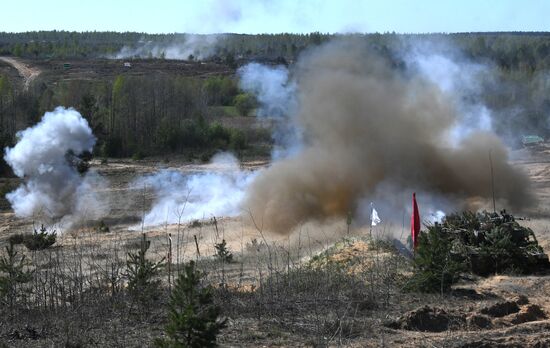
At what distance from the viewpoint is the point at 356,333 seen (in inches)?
345

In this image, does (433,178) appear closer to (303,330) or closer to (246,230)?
(246,230)

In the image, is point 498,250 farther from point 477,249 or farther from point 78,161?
point 78,161

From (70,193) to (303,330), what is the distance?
3014 cm

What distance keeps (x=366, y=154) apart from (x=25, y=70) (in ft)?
260

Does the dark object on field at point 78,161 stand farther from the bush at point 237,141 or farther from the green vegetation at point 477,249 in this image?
the green vegetation at point 477,249

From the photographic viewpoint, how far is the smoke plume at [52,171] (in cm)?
3603

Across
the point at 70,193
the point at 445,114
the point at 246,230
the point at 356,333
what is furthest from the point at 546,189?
the point at 356,333

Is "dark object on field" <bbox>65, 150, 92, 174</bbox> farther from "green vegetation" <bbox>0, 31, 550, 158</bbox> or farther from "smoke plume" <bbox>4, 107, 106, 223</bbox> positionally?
"green vegetation" <bbox>0, 31, 550, 158</bbox>

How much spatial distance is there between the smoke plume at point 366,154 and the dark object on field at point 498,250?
10979 millimetres

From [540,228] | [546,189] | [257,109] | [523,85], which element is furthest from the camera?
[523,85]

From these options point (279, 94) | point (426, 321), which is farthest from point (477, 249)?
point (279, 94)

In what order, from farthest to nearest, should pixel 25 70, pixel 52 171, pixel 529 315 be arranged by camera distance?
pixel 25 70 < pixel 52 171 < pixel 529 315

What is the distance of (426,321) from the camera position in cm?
930

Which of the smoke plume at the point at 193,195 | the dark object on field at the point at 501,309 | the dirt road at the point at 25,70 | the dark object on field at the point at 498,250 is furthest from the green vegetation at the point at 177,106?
the dark object on field at the point at 501,309
